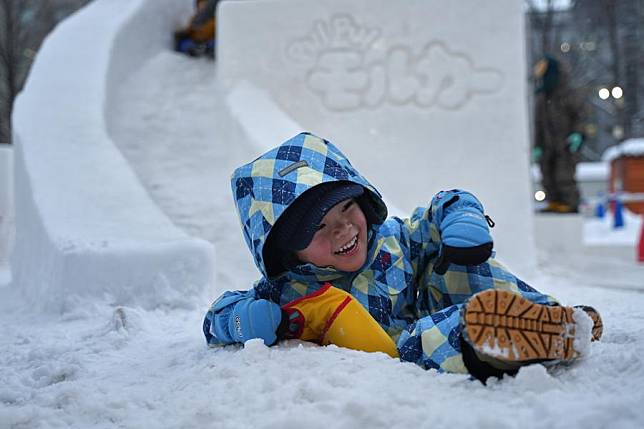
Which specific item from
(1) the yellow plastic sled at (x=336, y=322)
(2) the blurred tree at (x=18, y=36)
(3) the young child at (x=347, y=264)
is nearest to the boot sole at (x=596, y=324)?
(3) the young child at (x=347, y=264)

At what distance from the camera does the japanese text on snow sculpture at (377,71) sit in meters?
4.64

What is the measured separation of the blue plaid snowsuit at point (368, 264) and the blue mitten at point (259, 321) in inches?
4.2

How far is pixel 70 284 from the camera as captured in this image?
2711 millimetres

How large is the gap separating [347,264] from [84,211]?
197cm

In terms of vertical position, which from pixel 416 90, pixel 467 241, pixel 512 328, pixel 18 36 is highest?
pixel 18 36

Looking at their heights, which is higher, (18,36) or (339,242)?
(18,36)

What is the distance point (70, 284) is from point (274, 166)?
1.44 m

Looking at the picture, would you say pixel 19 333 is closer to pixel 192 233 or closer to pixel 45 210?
pixel 45 210

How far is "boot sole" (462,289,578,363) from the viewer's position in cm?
121

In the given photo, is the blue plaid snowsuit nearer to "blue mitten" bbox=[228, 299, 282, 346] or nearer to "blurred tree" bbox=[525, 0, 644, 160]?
"blue mitten" bbox=[228, 299, 282, 346]

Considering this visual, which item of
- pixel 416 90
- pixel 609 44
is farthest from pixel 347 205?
pixel 609 44

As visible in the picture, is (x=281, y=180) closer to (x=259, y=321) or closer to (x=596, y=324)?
(x=259, y=321)

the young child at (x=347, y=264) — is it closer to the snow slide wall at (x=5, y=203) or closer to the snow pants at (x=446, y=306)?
the snow pants at (x=446, y=306)

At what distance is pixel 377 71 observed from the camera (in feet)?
15.5
